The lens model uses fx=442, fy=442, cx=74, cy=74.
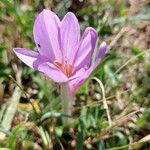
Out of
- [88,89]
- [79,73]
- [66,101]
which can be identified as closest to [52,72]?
[79,73]

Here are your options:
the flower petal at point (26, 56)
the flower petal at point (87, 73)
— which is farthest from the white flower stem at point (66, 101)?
the flower petal at point (26, 56)

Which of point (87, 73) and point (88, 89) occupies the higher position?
point (88, 89)

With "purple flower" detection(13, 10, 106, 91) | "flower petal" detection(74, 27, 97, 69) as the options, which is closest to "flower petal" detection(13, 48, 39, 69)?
"purple flower" detection(13, 10, 106, 91)

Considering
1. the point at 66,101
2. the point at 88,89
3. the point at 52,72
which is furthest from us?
the point at 88,89

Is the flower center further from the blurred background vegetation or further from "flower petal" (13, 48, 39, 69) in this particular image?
the blurred background vegetation

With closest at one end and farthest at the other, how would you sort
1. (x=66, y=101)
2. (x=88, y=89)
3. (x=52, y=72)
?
1. (x=52, y=72)
2. (x=66, y=101)
3. (x=88, y=89)

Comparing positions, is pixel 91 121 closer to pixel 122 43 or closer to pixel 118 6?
pixel 122 43

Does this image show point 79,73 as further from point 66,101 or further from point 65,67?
point 66,101
